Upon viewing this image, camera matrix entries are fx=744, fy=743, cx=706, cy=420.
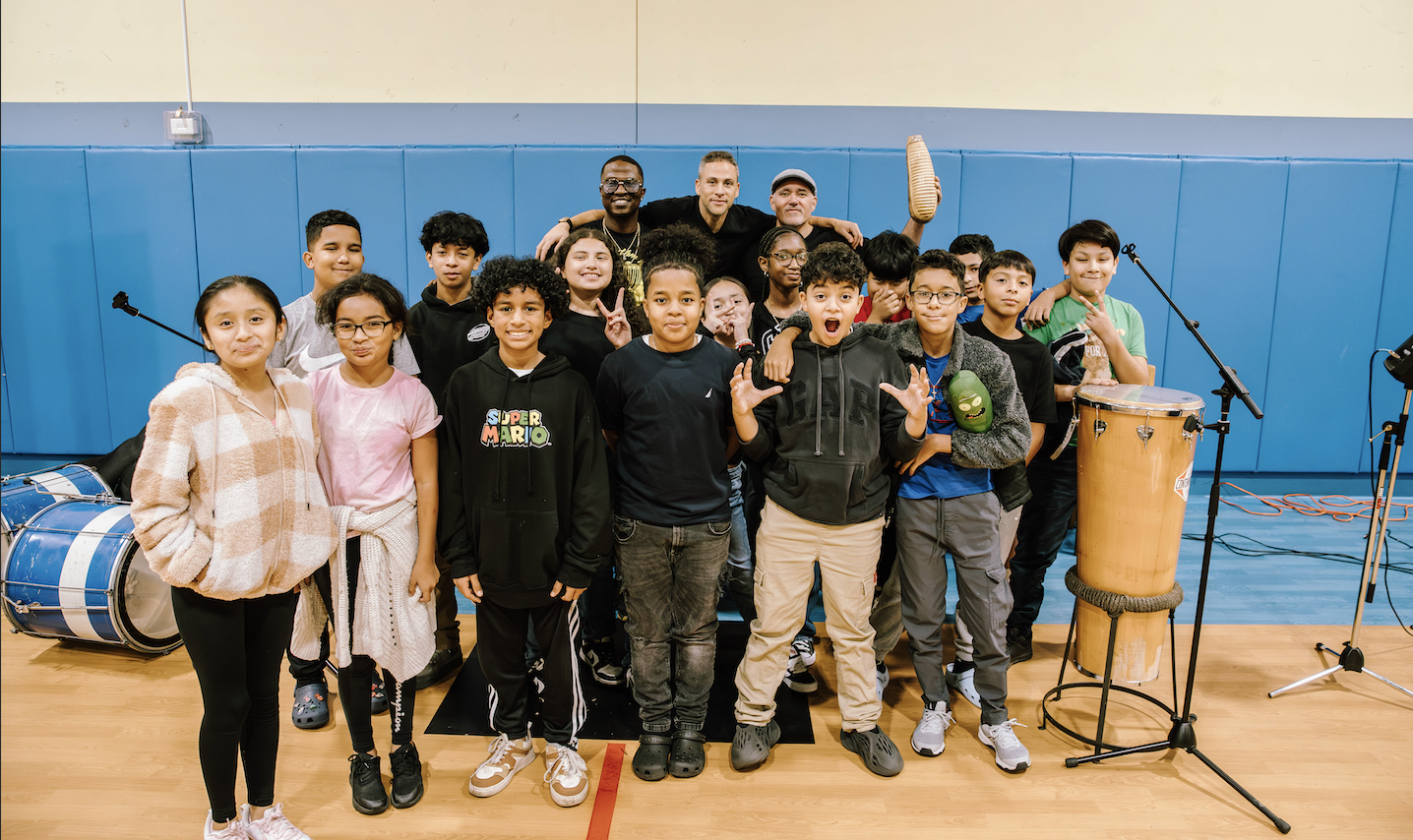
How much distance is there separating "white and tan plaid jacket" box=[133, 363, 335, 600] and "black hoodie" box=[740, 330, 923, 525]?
1.22 m

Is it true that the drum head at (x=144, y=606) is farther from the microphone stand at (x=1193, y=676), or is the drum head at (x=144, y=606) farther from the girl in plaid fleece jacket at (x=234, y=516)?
the microphone stand at (x=1193, y=676)

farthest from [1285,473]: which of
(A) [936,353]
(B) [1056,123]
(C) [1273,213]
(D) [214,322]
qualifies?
(D) [214,322]

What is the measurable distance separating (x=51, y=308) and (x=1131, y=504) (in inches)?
245

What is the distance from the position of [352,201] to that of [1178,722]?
5.02 meters

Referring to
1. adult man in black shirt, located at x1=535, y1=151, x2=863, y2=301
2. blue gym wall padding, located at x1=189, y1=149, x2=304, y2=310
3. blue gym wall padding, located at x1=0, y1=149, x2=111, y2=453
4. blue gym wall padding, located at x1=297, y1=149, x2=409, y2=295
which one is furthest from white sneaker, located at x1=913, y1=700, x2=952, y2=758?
blue gym wall padding, located at x1=0, y1=149, x2=111, y2=453

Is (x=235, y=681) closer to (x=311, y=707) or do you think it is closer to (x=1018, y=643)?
(x=311, y=707)

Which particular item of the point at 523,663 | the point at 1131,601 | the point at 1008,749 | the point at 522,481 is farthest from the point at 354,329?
the point at 1131,601

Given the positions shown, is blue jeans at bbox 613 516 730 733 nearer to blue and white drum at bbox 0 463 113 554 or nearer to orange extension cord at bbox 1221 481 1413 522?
blue and white drum at bbox 0 463 113 554

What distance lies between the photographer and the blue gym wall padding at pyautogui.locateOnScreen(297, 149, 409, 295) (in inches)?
184

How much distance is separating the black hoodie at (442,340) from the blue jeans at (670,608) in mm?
833

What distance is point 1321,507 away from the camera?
4922 millimetres

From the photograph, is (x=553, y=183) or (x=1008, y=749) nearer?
(x=1008, y=749)

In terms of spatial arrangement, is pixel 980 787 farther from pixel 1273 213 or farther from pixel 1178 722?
pixel 1273 213

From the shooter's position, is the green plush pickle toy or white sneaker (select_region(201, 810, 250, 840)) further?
the green plush pickle toy
